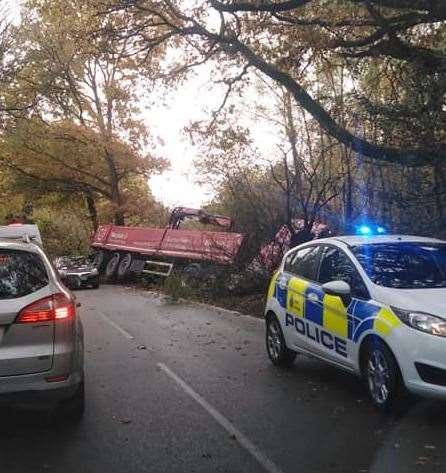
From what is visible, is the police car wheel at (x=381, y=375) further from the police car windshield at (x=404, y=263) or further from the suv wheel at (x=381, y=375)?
the police car windshield at (x=404, y=263)

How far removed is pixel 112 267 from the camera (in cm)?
3127

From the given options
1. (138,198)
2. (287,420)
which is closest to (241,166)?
(287,420)

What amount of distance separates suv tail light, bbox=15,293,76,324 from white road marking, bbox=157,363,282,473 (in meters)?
1.61

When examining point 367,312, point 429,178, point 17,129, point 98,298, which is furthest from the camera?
point 17,129

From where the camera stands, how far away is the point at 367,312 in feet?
20.5

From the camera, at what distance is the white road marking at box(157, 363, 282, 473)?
4820 mm

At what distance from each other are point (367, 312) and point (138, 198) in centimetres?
3285

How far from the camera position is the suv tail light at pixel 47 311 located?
211 inches

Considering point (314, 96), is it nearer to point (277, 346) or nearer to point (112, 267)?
point (277, 346)

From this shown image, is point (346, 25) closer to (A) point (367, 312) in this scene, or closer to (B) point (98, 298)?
(A) point (367, 312)

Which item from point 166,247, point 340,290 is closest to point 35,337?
point 340,290

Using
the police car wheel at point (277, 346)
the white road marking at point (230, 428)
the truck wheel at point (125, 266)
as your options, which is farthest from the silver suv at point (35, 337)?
the truck wheel at point (125, 266)

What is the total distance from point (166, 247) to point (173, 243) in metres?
0.64

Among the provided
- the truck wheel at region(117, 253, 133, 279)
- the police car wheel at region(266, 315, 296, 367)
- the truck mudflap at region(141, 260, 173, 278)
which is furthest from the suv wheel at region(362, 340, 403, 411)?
the truck wheel at region(117, 253, 133, 279)
